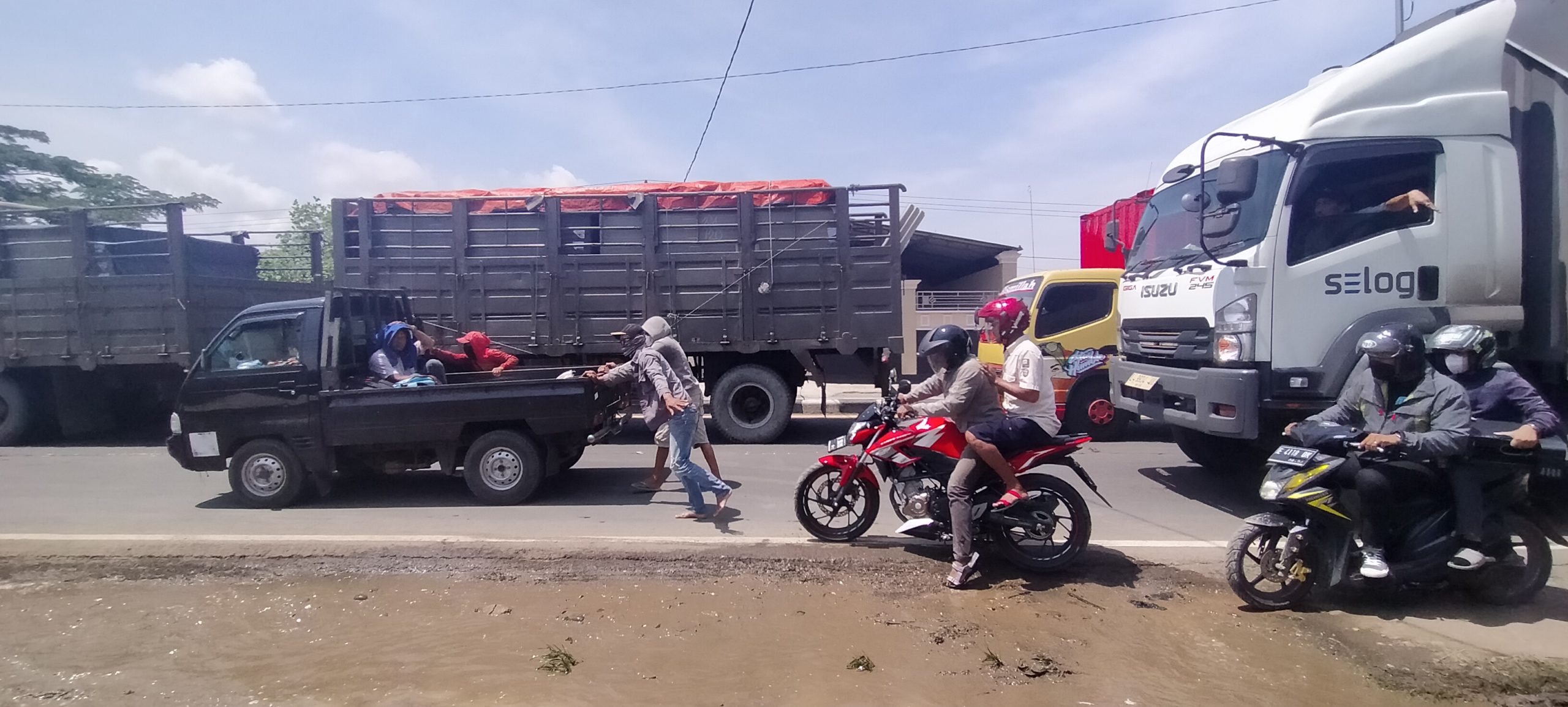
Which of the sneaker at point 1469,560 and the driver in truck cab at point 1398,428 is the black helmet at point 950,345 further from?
the sneaker at point 1469,560

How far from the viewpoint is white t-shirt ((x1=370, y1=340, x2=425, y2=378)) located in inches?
289

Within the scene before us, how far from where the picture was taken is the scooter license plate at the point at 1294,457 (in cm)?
434

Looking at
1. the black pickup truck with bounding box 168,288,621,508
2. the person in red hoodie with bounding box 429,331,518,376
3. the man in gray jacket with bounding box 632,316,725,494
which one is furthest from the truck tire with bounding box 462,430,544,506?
the person in red hoodie with bounding box 429,331,518,376

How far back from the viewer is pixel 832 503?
5.40 m

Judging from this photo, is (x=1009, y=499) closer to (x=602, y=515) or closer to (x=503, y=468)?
(x=602, y=515)

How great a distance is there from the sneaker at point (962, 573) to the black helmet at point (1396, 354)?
2.37 m

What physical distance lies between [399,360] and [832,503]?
4.47m

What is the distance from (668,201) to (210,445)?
5.47 meters

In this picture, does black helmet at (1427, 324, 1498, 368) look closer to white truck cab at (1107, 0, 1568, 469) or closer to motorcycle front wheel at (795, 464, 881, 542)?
white truck cab at (1107, 0, 1568, 469)

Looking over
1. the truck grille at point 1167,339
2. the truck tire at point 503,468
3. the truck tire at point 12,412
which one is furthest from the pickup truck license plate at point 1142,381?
the truck tire at point 12,412

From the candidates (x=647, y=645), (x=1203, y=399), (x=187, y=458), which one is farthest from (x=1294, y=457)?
(x=187, y=458)

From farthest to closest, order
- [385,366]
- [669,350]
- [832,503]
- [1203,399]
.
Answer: [385,366] < [669,350] < [1203,399] < [832,503]

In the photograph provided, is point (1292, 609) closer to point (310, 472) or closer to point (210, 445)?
point (310, 472)

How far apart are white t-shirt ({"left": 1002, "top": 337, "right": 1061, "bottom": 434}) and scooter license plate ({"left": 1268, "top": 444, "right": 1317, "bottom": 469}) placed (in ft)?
3.69
